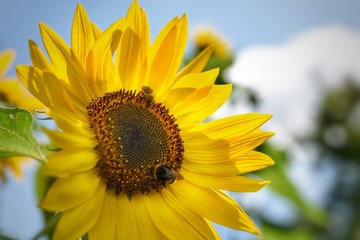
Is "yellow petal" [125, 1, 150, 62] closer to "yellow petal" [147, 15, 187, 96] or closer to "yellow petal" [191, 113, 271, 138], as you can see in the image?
"yellow petal" [147, 15, 187, 96]

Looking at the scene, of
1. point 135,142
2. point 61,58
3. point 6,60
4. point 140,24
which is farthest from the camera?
point 6,60

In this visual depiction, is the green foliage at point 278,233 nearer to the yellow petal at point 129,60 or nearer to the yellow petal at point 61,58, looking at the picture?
the yellow petal at point 129,60

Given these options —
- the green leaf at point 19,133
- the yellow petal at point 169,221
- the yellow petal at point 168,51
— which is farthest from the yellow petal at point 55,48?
the yellow petal at point 169,221

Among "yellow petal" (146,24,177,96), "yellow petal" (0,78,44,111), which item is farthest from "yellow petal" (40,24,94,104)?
→ "yellow petal" (0,78,44,111)

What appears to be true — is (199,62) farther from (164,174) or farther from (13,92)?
(13,92)

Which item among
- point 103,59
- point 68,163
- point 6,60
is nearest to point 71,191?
point 68,163

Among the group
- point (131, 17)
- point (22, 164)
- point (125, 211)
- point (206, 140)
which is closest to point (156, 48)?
point (131, 17)
